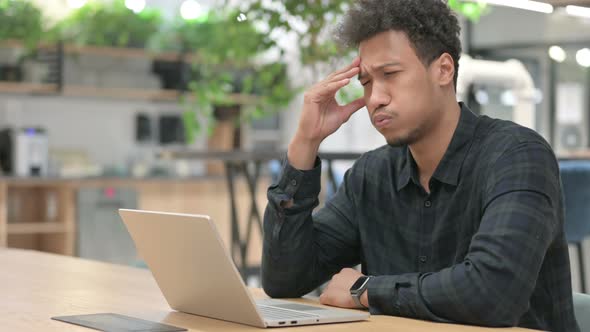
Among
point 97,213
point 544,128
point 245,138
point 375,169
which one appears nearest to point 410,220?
point 375,169

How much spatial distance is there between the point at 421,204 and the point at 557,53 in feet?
20.9

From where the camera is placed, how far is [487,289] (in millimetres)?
1494

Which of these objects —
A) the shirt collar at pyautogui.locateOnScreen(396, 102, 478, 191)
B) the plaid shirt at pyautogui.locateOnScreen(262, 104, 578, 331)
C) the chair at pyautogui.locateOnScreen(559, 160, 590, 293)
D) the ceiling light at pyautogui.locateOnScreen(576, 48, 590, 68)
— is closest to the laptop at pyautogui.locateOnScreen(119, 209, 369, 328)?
the plaid shirt at pyautogui.locateOnScreen(262, 104, 578, 331)

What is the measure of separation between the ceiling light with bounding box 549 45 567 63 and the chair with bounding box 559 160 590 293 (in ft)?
12.0

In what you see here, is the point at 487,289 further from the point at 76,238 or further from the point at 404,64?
the point at 76,238

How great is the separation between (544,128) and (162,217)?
680cm

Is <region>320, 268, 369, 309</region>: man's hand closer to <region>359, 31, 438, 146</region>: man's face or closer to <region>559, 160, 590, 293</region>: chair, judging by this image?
<region>359, 31, 438, 146</region>: man's face

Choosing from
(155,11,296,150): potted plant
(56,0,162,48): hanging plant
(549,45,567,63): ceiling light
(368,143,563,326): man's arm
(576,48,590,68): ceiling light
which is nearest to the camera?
(368,143,563,326): man's arm

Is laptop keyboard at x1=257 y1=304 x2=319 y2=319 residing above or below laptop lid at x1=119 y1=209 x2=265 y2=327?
below

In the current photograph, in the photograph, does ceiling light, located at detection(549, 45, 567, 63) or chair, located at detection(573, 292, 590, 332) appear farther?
ceiling light, located at detection(549, 45, 567, 63)

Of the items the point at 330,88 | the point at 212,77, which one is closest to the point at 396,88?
the point at 330,88

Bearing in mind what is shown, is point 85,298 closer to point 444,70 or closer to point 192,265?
point 192,265

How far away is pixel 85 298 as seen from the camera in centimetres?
→ 169

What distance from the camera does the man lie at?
1520mm
